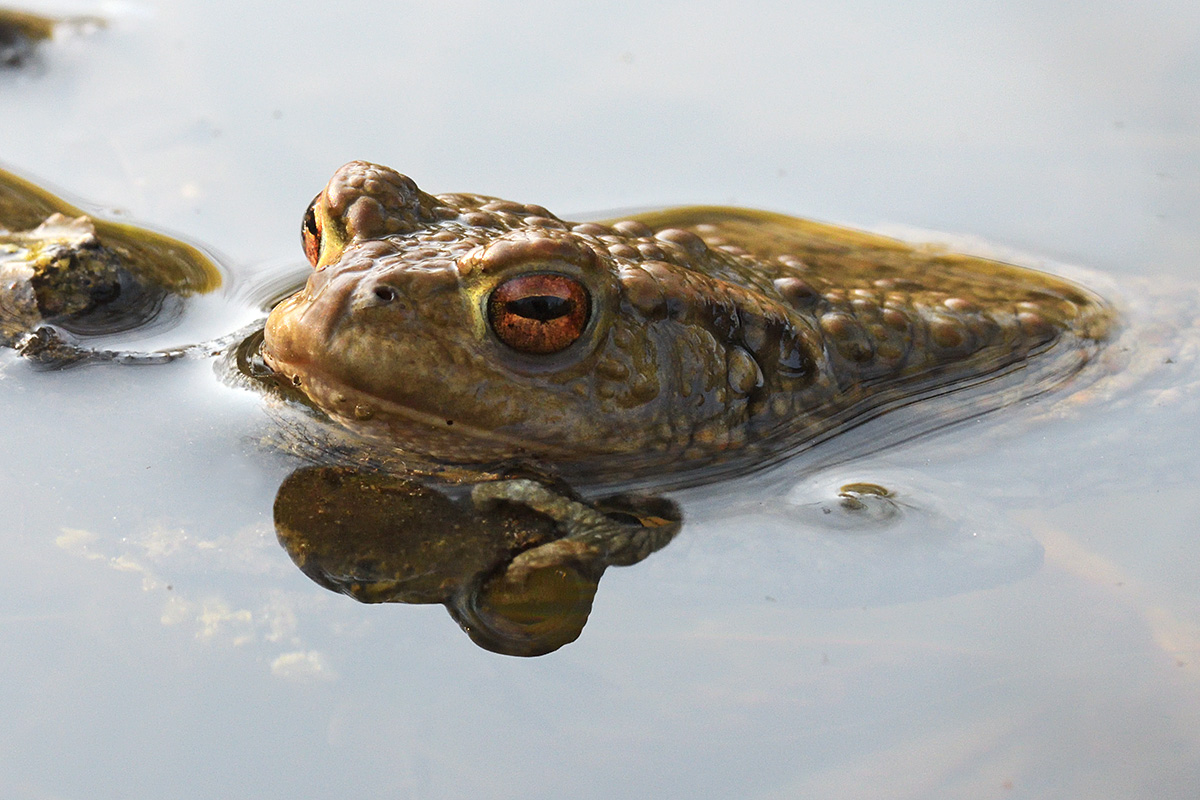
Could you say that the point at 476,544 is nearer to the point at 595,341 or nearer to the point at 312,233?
the point at 595,341

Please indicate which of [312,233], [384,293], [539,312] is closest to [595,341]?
[539,312]

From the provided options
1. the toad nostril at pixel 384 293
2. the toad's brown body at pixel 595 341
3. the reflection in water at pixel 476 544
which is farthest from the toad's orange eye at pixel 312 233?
the reflection in water at pixel 476 544

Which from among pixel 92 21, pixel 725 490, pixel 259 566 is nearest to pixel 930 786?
pixel 725 490

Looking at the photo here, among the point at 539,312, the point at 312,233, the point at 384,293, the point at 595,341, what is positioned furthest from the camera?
the point at 312,233

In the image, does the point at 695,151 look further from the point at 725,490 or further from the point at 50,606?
the point at 50,606

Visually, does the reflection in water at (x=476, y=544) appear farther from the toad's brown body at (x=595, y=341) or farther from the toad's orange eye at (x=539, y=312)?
the toad's orange eye at (x=539, y=312)
